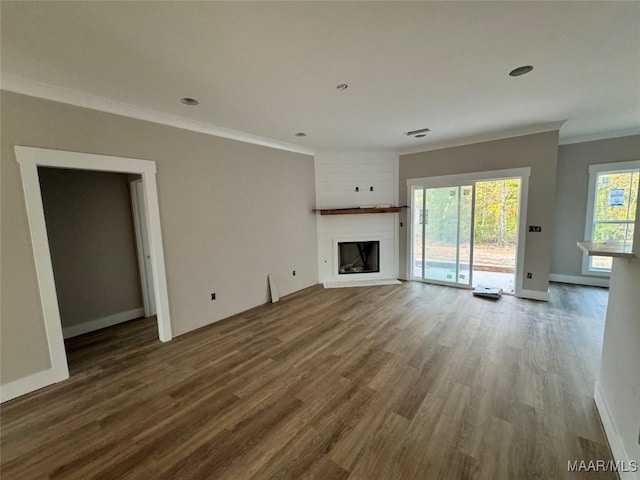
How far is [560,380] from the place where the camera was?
89.7 inches

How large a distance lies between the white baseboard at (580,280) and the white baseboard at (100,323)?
311 inches

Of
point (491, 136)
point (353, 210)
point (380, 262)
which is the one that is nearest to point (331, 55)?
point (353, 210)

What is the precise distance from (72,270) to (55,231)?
0.55 metres

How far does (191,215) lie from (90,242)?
155 centimetres

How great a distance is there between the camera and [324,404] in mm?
2076

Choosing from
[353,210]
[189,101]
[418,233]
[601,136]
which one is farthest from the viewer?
[418,233]

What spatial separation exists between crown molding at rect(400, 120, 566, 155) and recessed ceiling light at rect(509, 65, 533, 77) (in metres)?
2.17

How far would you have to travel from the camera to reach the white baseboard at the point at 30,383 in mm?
2244

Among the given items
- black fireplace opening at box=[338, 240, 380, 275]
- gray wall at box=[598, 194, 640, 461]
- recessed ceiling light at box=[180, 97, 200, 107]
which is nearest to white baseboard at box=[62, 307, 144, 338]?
recessed ceiling light at box=[180, 97, 200, 107]

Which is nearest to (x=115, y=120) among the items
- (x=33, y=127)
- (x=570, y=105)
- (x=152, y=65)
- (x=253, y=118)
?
(x=33, y=127)

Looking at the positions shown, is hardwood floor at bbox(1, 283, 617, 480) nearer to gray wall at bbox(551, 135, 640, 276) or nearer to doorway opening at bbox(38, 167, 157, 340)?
doorway opening at bbox(38, 167, 157, 340)

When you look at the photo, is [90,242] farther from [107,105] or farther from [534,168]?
[534,168]

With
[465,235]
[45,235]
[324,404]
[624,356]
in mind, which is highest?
[45,235]

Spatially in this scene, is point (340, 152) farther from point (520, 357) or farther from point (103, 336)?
point (103, 336)
